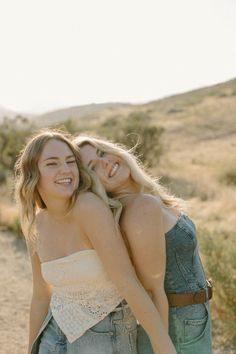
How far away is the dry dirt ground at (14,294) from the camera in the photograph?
664cm

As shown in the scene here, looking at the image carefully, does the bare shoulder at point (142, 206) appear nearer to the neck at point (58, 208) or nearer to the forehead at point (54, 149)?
the neck at point (58, 208)

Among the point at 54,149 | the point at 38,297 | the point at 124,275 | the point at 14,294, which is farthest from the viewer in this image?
the point at 14,294

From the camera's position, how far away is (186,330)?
2797 mm

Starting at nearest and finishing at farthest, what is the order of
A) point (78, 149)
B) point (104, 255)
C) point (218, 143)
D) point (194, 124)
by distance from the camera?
point (104, 255)
point (78, 149)
point (218, 143)
point (194, 124)

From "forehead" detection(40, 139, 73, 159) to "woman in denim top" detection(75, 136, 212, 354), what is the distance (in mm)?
166

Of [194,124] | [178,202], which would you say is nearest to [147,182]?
[178,202]

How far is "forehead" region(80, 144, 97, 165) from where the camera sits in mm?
2988

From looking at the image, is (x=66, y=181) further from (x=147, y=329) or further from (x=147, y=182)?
(x=147, y=329)

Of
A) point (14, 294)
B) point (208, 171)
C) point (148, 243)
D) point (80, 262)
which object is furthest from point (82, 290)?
point (208, 171)

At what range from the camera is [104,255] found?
2648 mm

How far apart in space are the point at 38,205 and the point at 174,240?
0.67m

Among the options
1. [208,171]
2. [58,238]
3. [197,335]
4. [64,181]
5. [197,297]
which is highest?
[64,181]

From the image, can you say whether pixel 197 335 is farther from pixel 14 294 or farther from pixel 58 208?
pixel 14 294

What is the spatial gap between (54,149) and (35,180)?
0.17 metres
